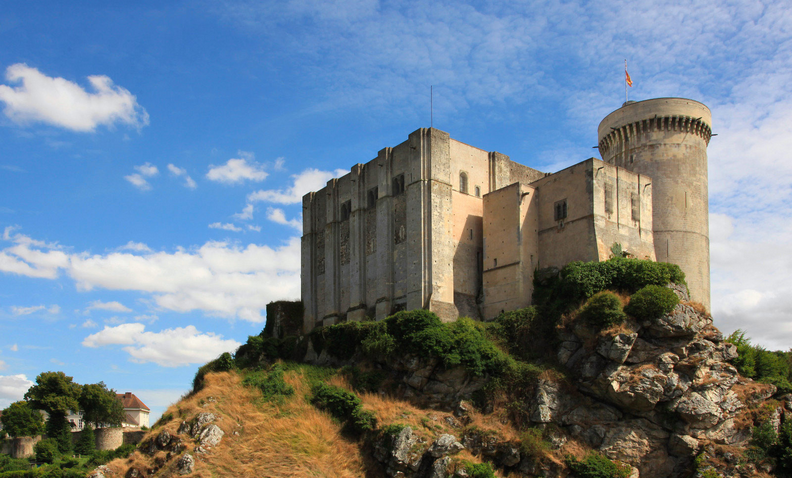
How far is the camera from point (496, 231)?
4200cm

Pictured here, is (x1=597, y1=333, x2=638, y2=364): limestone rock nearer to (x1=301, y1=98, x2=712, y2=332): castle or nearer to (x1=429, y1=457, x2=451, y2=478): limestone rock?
(x1=301, y1=98, x2=712, y2=332): castle

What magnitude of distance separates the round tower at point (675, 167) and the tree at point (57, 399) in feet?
151

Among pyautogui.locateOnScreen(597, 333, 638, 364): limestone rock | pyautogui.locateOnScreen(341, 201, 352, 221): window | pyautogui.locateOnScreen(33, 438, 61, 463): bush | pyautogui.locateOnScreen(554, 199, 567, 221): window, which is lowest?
pyautogui.locateOnScreen(33, 438, 61, 463): bush

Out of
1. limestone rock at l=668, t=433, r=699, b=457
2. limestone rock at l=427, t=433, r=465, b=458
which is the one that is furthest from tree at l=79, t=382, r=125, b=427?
limestone rock at l=668, t=433, r=699, b=457

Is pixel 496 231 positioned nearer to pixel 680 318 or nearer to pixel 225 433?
pixel 680 318

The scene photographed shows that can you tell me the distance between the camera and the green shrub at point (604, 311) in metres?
33.5

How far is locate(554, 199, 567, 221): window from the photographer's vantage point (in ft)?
131

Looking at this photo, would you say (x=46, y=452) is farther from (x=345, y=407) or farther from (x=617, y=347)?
(x=617, y=347)

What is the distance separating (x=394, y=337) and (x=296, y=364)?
700 centimetres

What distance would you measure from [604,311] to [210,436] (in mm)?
19161

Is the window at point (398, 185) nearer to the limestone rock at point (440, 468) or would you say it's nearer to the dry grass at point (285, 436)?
the dry grass at point (285, 436)

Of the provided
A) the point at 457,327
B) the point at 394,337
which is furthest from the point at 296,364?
the point at 457,327

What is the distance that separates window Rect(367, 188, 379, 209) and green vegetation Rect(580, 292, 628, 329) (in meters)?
17.9

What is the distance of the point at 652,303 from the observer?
33.1 metres
